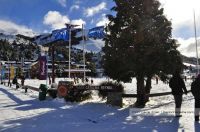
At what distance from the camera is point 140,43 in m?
18.8

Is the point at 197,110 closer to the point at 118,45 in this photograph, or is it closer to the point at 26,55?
the point at 118,45

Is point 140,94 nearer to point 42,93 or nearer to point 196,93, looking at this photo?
point 42,93

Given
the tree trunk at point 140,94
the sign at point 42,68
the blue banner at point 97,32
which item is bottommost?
the tree trunk at point 140,94

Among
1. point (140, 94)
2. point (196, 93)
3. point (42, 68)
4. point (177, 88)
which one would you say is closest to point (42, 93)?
point (42, 68)

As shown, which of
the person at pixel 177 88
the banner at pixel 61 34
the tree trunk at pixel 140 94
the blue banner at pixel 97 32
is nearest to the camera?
the person at pixel 177 88

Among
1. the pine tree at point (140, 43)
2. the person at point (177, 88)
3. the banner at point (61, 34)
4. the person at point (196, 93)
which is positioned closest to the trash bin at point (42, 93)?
the pine tree at point (140, 43)

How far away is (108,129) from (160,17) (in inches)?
408

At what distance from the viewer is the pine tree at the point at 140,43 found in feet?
60.9

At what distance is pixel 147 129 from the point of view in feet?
36.0

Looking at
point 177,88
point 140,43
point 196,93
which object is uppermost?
point 140,43

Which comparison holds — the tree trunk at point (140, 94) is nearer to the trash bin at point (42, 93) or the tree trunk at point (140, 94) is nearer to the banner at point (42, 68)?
the trash bin at point (42, 93)

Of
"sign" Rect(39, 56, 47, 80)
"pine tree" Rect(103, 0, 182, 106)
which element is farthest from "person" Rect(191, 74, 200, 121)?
"sign" Rect(39, 56, 47, 80)

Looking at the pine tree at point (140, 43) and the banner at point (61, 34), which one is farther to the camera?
the banner at point (61, 34)

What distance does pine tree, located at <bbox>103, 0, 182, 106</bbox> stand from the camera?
60.9ft
